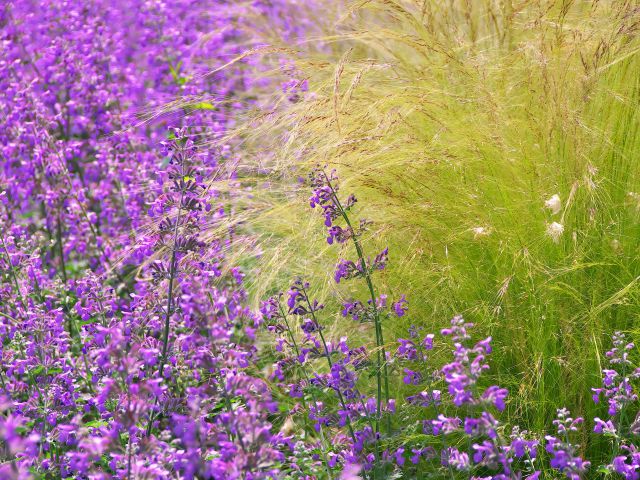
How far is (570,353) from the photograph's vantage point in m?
2.38

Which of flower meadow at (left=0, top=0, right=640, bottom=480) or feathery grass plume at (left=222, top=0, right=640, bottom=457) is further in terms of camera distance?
feathery grass plume at (left=222, top=0, right=640, bottom=457)

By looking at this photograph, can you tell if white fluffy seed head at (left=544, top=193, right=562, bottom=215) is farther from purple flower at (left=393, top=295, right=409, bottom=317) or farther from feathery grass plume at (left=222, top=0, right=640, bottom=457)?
purple flower at (left=393, top=295, right=409, bottom=317)

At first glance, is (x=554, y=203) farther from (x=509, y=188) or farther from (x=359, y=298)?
(x=359, y=298)

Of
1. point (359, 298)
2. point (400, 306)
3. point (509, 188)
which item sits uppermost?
point (509, 188)

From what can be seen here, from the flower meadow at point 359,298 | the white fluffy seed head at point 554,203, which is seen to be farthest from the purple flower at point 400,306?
the white fluffy seed head at point 554,203

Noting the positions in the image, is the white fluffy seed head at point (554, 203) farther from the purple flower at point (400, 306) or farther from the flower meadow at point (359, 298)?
the purple flower at point (400, 306)

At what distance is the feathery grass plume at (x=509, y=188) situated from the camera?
7.91ft

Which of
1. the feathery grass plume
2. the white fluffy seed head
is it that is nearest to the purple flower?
the feathery grass plume

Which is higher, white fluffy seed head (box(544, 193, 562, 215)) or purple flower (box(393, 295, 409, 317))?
white fluffy seed head (box(544, 193, 562, 215))

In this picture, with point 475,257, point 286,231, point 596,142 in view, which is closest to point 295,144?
point 286,231

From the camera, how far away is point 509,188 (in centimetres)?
262

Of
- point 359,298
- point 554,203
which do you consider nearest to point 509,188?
point 554,203

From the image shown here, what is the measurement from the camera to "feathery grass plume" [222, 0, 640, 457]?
7.91 ft

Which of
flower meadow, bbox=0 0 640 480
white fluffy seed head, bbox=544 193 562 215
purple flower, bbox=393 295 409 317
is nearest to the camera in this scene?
flower meadow, bbox=0 0 640 480
